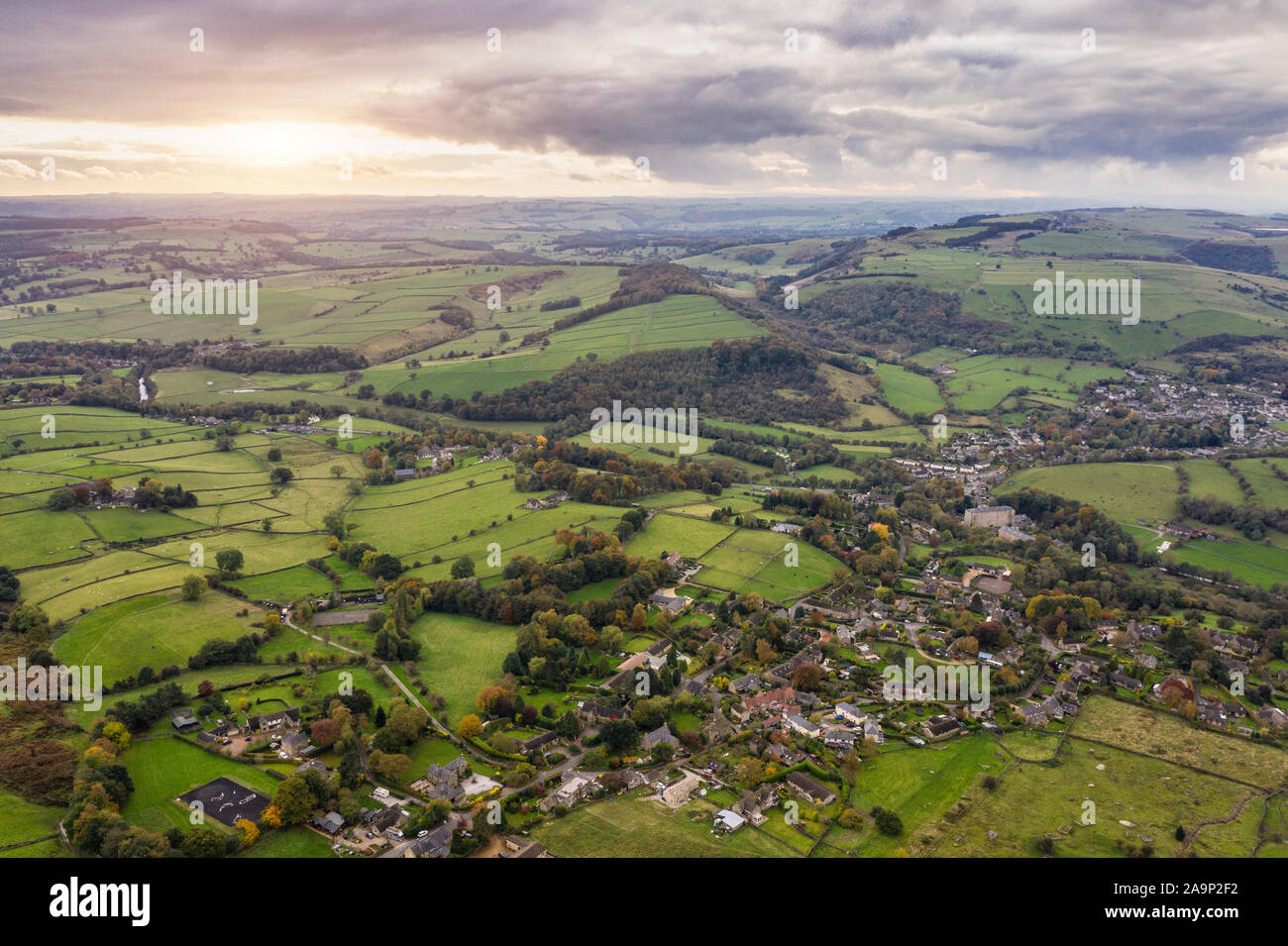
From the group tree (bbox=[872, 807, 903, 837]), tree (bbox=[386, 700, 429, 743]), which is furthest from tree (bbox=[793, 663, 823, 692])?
tree (bbox=[386, 700, 429, 743])

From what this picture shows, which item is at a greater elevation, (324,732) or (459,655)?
(459,655)

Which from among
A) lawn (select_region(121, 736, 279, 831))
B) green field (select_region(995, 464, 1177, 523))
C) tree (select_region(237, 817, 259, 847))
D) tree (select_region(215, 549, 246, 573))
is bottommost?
tree (select_region(237, 817, 259, 847))

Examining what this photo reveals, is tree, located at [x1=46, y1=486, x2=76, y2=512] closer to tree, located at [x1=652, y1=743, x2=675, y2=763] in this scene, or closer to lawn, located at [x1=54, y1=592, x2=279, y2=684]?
lawn, located at [x1=54, y1=592, x2=279, y2=684]

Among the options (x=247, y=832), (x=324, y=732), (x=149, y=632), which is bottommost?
(x=247, y=832)

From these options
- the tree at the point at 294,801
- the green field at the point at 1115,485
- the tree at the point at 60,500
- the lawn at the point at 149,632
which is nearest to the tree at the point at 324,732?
the tree at the point at 294,801

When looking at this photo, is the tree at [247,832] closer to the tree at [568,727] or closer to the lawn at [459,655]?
the lawn at [459,655]

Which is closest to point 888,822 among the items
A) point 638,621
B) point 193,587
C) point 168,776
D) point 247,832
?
point 638,621

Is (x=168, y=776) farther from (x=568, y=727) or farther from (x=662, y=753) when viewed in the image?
(x=662, y=753)

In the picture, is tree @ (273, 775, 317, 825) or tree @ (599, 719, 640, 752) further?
tree @ (599, 719, 640, 752)
